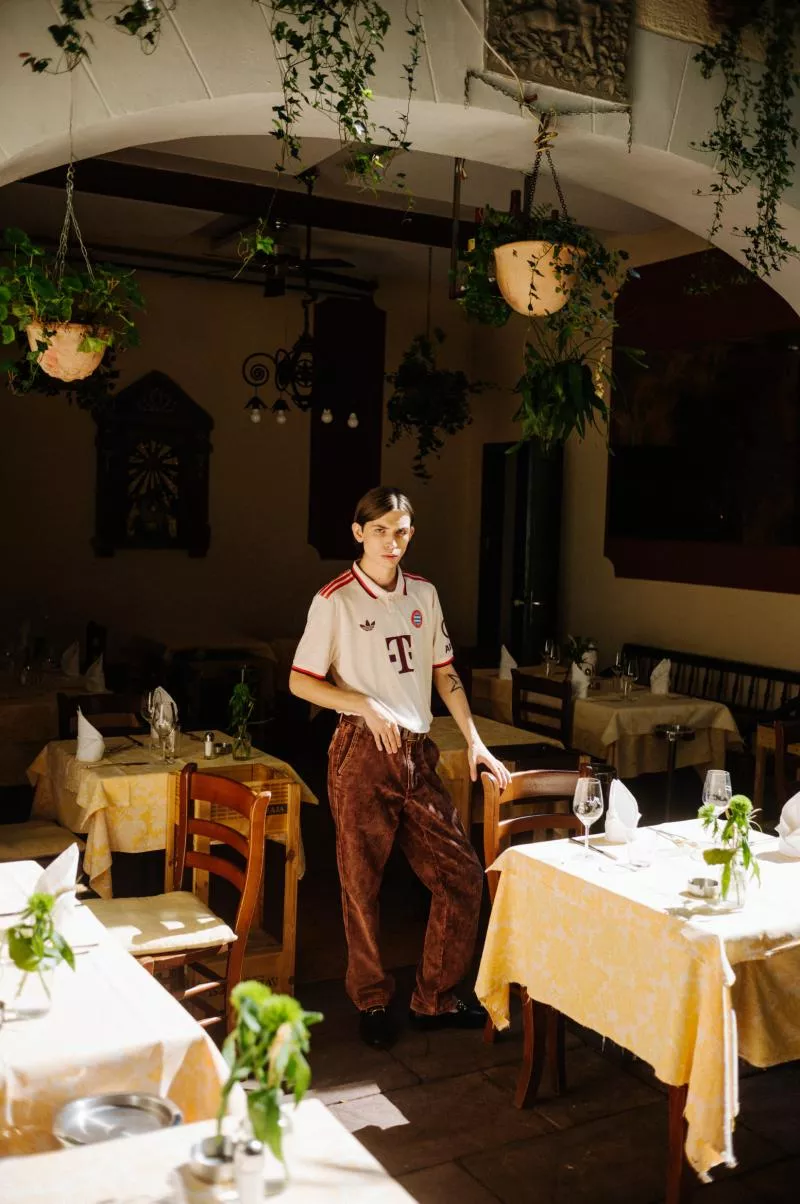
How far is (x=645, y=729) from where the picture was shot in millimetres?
6516

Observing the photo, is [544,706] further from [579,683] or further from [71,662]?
[71,662]

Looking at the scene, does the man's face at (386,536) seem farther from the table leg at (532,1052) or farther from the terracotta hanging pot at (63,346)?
the table leg at (532,1052)

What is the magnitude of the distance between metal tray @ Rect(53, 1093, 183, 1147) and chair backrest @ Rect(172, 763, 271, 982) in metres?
1.30

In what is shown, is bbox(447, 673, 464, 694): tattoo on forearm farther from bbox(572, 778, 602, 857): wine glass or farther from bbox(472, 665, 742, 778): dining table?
bbox(472, 665, 742, 778): dining table

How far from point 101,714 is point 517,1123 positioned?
9.21ft

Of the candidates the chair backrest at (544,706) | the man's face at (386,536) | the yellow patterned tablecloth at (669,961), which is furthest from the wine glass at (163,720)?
the chair backrest at (544,706)

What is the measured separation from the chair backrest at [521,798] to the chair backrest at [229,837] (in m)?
0.75

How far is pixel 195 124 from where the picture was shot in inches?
155

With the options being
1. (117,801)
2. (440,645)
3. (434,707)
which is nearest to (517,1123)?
(440,645)

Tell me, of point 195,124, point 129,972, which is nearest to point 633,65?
point 195,124

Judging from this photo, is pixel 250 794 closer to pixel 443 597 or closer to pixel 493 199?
pixel 493 199

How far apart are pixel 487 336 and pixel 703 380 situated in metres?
3.27

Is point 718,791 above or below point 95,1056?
above

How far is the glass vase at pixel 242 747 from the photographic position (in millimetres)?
4848
